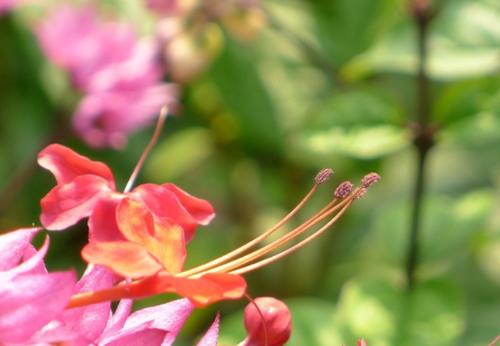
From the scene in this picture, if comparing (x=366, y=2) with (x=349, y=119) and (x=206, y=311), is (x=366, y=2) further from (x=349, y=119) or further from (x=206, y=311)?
(x=349, y=119)

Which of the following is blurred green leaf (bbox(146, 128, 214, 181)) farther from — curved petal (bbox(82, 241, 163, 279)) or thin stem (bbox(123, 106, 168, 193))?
curved petal (bbox(82, 241, 163, 279))

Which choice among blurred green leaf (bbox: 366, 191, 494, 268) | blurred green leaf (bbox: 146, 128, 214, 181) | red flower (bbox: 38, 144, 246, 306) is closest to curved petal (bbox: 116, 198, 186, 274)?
red flower (bbox: 38, 144, 246, 306)

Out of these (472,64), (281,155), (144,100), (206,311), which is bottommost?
(206,311)

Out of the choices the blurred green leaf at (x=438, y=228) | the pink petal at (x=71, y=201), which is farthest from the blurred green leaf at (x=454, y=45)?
the pink petal at (x=71, y=201)

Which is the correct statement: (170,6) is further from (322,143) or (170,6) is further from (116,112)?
(322,143)

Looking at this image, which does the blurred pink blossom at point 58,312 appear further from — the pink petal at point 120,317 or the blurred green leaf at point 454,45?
the blurred green leaf at point 454,45

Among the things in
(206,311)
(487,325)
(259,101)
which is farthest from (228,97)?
(487,325)

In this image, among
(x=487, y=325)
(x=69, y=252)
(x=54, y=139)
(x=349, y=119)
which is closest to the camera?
(x=349, y=119)
